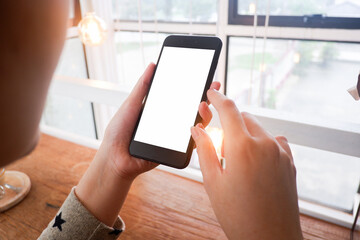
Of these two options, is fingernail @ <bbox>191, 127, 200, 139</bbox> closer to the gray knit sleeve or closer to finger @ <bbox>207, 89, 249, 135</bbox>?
finger @ <bbox>207, 89, 249, 135</bbox>

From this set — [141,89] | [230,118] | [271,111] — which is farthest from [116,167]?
[271,111]

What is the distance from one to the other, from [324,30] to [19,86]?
1819 mm

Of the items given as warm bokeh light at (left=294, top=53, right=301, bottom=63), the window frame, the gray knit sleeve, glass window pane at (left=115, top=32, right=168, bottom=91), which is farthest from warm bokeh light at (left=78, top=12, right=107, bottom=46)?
the gray knit sleeve

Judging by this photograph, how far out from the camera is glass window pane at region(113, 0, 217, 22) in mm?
1979

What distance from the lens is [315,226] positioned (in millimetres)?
563

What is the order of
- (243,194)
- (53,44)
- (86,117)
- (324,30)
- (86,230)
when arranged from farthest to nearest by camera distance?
(86,117) → (324,30) → (86,230) → (243,194) → (53,44)

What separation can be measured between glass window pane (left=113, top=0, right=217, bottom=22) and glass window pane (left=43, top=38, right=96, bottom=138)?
1.61ft

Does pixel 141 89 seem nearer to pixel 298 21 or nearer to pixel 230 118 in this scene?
pixel 230 118

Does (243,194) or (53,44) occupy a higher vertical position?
(53,44)

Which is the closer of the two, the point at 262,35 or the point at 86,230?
the point at 86,230

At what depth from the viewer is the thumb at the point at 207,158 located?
0.35 metres

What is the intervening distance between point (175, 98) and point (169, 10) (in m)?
1.80

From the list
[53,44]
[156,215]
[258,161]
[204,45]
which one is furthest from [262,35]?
[53,44]

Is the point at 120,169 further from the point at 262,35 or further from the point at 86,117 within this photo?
the point at 86,117
